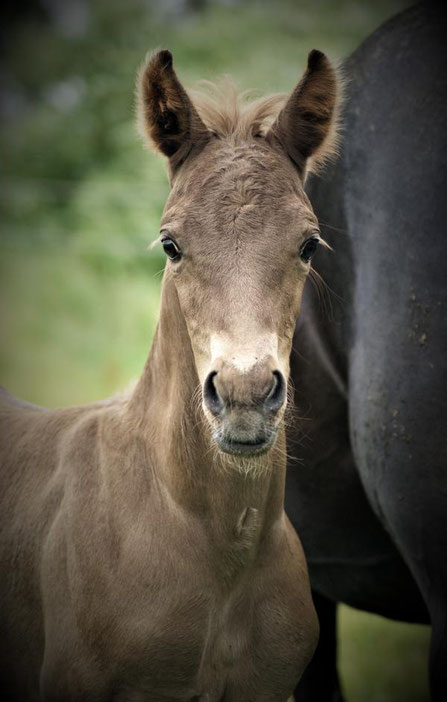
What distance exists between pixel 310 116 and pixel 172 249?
2.44 feet

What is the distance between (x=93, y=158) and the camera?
16.5 m

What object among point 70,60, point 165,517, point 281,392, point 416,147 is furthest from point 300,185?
point 70,60

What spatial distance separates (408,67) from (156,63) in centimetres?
109

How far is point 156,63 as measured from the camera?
9.25ft

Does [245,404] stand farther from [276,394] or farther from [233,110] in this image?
[233,110]

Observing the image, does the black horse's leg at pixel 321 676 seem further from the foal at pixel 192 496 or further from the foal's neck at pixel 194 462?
the foal's neck at pixel 194 462

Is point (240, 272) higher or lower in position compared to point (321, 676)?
higher

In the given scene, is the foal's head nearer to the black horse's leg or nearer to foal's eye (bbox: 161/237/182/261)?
foal's eye (bbox: 161/237/182/261)

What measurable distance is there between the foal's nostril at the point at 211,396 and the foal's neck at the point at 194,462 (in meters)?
0.40

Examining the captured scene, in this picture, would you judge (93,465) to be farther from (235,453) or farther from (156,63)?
(156,63)

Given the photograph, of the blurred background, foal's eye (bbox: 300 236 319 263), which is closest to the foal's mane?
foal's eye (bbox: 300 236 319 263)

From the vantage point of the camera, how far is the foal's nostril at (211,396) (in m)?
2.39

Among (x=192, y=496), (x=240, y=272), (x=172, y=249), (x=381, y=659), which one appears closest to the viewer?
(x=240, y=272)

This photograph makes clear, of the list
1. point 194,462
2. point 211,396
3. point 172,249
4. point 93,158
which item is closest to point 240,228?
point 172,249
